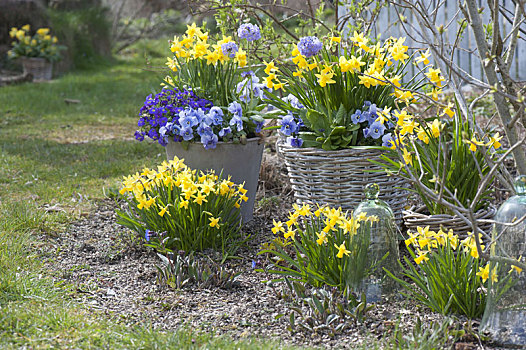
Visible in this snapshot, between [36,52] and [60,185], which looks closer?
[60,185]

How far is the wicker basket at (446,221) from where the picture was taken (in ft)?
8.71

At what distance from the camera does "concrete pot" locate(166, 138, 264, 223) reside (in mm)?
3350

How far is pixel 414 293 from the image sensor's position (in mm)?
2262

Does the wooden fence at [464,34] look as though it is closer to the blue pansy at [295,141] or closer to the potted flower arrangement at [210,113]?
the potted flower arrangement at [210,113]

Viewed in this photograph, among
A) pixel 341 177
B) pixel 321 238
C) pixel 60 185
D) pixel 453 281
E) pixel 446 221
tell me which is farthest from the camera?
pixel 60 185

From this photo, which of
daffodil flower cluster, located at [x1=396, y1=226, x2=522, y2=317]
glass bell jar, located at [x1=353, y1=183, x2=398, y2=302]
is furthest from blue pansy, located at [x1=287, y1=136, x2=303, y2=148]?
daffodil flower cluster, located at [x1=396, y1=226, x2=522, y2=317]

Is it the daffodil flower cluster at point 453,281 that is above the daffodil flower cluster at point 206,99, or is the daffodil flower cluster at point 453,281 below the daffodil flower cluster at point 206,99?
below

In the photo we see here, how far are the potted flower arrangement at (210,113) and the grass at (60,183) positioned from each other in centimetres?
34

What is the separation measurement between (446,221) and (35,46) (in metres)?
8.87

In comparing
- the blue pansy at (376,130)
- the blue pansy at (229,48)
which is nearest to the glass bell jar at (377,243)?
the blue pansy at (376,130)

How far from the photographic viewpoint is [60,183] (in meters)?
4.43

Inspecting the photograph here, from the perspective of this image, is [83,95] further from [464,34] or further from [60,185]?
[464,34]

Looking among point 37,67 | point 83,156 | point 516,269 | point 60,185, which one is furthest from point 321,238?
point 37,67

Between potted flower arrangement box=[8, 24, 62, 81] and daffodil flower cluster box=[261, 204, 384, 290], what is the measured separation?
27.5 feet
